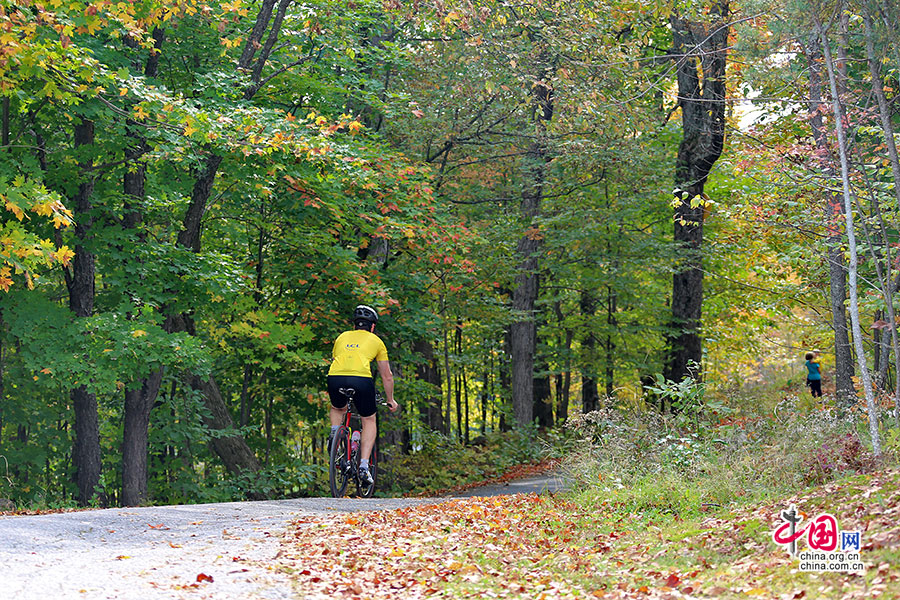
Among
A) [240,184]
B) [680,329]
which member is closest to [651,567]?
[240,184]

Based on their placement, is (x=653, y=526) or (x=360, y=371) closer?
(x=653, y=526)

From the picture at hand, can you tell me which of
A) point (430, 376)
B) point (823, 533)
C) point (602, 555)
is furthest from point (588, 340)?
point (823, 533)

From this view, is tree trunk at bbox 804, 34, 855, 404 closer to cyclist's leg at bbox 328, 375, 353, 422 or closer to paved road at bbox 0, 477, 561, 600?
cyclist's leg at bbox 328, 375, 353, 422

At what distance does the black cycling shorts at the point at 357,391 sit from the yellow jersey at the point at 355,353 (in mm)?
59

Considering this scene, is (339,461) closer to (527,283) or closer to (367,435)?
(367,435)

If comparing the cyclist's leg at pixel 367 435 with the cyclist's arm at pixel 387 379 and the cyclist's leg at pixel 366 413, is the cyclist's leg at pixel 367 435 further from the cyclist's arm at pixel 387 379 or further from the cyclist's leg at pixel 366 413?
the cyclist's arm at pixel 387 379

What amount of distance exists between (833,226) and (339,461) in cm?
696

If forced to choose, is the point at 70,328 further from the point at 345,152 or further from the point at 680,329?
the point at 680,329

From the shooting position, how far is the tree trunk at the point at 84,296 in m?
12.1

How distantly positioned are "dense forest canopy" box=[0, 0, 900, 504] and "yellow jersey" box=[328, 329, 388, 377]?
99.7 inches

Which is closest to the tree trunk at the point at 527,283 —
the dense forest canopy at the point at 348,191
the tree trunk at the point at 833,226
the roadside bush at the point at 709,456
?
the dense forest canopy at the point at 348,191

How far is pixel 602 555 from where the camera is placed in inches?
260

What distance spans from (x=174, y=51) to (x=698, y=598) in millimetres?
11441

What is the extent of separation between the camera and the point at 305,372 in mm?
15484
